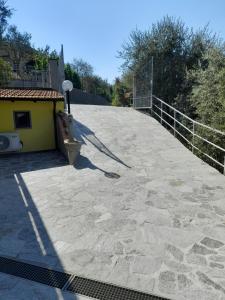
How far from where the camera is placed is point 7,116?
9312 mm

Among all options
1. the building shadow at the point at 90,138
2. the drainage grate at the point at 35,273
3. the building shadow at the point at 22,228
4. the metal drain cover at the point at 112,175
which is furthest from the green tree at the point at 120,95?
the drainage grate at the point at 35,273

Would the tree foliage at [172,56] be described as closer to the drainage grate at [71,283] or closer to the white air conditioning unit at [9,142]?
the white air conditioning unit at [9,142]

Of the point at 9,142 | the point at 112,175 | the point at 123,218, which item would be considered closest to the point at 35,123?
the point at 9,142

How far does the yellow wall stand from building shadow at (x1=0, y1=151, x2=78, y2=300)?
2.22m

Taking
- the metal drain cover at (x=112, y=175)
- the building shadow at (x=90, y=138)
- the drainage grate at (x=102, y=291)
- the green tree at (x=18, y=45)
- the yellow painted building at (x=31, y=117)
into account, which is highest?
the green tree at (x=18, y=45)

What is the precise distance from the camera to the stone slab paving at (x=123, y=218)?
3.43 meters

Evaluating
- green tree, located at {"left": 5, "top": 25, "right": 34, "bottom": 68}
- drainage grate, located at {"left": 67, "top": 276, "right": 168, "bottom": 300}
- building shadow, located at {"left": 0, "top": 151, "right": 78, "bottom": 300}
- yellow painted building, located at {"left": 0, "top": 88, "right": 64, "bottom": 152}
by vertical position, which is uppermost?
green tree, located at {"left": 5, "top": 25, "right": 34, "bottom": 68}

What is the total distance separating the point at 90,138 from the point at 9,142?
113 inches

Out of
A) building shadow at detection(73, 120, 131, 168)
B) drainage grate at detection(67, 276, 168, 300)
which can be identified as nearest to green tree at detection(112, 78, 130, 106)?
building shadow at detection(73, 120, 131, 168)

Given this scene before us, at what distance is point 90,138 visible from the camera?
33.6ft

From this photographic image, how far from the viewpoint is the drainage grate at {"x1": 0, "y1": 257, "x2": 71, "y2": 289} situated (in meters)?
3.27

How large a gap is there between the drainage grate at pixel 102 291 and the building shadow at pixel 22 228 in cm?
14

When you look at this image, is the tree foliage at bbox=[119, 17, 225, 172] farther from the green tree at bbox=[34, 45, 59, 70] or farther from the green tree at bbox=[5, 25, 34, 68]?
the green tree at bbox=[5, 25, 34, 68]

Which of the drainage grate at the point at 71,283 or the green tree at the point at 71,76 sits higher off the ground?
the green tree at the point at 71,76
